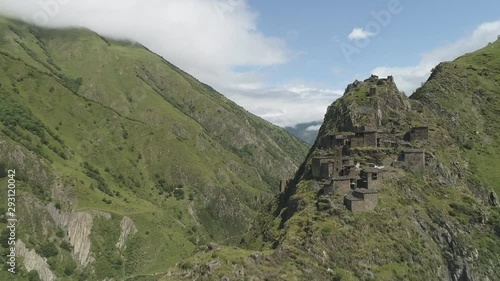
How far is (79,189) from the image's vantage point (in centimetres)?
19925

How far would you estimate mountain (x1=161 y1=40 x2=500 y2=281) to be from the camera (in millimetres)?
71125

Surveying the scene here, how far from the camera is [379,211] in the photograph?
80.9 m

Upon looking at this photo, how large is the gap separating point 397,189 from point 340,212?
1613cm

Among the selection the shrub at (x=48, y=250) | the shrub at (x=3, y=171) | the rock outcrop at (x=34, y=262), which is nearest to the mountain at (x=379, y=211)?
the rock outcrop at (x=34, y=262)

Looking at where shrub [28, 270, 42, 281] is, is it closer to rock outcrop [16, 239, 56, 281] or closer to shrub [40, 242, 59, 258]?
rock outcrop [16, 239, 56, 281]

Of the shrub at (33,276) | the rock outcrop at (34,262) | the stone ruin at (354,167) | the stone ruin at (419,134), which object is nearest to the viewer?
the stone ruin at (354,167)

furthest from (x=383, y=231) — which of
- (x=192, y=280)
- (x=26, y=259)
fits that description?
(x=26, y=259)

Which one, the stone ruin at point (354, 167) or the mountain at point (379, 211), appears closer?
the mountain at point (379, 211)

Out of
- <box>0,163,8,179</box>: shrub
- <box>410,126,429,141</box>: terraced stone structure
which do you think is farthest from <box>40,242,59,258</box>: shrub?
<box>410,126,429,141</box>: terraced stone structure

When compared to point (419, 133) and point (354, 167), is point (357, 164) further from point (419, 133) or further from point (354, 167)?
point (419, 133)

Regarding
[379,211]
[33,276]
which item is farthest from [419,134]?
[33,276]

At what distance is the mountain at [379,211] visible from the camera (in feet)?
233

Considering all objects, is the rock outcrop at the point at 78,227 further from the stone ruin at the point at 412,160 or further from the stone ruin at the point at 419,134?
the stone ruin at the point at 412,160

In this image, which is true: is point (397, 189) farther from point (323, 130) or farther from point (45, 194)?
point (45, 194)
